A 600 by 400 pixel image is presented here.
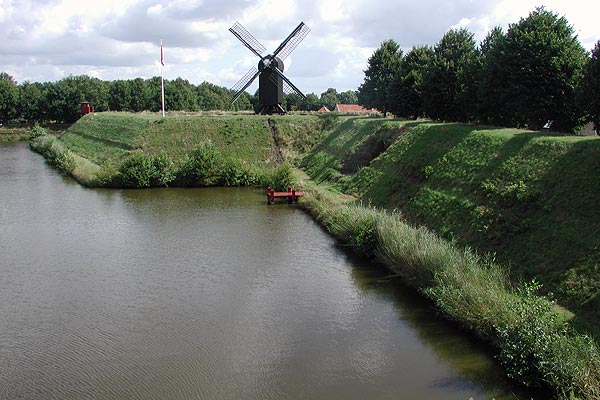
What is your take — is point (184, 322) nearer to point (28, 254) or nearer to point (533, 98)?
point (28, 254)

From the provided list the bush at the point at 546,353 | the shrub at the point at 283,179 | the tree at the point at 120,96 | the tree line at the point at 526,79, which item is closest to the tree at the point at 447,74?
the tree line at the point at 526,79

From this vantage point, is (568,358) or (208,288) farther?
(208,288)

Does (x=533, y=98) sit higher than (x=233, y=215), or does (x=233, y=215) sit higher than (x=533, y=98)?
(x=533, y=98)

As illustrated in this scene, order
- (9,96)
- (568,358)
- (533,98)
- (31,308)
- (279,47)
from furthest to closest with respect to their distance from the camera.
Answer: (9,96) < (279,47) < (533,98) < (31,308) < (568,358)

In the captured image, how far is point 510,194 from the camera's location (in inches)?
783

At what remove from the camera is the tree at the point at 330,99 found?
397 feet

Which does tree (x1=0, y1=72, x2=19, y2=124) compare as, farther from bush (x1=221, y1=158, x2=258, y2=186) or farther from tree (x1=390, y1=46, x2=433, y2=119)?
tree (x1=390, y1=46, x2=433, y2=119)

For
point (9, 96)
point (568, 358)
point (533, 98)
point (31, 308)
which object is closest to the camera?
point (568, 358)

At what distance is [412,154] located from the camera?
98.3ft

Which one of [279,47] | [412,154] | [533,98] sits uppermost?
[279,47]

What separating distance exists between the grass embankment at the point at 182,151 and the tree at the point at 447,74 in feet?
34.9

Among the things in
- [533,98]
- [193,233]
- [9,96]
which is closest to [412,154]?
[533,98]

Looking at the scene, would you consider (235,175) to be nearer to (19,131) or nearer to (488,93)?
(488,93)

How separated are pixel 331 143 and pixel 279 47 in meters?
13.4
